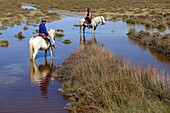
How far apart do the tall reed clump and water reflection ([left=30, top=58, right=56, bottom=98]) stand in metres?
1.13

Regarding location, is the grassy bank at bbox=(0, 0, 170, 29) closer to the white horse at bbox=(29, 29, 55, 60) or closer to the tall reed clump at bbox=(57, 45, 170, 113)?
the white horse at bbox=(29, 29, 55, 60)

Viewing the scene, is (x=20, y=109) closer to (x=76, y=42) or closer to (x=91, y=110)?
(x=91, y=110)

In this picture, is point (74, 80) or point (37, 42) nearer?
point (74, 80)

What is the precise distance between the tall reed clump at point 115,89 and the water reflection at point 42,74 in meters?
1.13

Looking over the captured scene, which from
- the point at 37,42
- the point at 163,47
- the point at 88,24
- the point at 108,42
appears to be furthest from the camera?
the point at 88,24

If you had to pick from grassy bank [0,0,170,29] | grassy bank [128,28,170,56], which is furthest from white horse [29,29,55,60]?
grassy bank [0,0,170,29]

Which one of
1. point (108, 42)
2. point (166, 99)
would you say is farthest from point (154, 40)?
point (166, 99)

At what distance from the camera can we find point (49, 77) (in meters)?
14.7

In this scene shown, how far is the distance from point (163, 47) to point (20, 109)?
12.8m

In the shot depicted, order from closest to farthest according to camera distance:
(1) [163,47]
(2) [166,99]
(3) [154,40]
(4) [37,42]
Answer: (2) [166,99], (4) [37,42], (1) [163,47], (3) [154,40]

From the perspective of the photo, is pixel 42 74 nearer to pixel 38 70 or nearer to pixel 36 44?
pixel 38 70

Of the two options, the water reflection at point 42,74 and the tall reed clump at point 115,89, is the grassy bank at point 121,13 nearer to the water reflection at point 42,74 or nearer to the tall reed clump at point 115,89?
the water reflection at point 42,74

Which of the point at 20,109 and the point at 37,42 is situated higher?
the point at 37,42

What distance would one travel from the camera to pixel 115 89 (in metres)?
9.34
